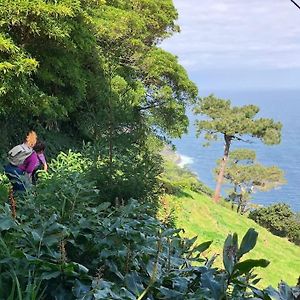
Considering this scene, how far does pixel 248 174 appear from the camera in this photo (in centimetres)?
2377

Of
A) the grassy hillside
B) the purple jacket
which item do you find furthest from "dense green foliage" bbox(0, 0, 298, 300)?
the grassy hillside

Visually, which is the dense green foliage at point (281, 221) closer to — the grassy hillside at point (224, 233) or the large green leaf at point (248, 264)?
the grassy hillside at point (224, 233)

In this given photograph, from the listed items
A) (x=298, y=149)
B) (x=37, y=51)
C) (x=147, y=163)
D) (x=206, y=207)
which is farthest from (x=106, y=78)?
(x=298, y=149)

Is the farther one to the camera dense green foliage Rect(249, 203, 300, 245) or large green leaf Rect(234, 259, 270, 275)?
dense green foliage Rect(249, 203, 300, 245)

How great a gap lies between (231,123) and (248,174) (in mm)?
4794

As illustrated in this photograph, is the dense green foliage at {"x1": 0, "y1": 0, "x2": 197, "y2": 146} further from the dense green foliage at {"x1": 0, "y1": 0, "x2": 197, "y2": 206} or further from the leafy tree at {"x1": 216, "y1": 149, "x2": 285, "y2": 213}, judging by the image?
the leafy tree at {"x1": 216, "y1": 149, "x2": 285, "y2": 213}

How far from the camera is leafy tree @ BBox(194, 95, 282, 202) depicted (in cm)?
1956

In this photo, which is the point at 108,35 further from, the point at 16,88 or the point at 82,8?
the point at 16,88

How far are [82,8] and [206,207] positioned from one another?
25.3ft

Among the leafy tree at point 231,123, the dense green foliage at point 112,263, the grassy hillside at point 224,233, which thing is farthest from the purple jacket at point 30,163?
the leafy tree at point 231,123

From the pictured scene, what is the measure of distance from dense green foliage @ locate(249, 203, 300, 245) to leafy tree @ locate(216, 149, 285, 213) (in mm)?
2143

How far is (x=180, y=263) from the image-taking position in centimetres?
142

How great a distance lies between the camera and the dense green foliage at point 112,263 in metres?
1.21

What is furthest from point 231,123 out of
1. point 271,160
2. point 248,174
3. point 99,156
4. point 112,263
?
point 271,160
